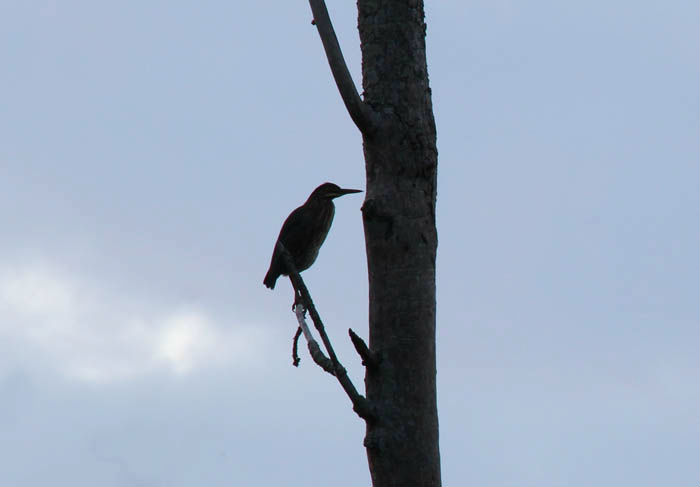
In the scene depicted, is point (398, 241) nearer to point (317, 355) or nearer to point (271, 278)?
point (317, 355)

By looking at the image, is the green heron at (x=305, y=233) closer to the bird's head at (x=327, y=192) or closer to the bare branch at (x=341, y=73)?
the bird's head at (x=327, y=192)

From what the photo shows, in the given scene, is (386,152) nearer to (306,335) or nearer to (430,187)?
(430,187)

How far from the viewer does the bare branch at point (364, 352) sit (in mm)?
4723

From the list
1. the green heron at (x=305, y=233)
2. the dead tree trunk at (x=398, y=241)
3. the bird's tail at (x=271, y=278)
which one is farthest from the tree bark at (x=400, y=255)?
the bird's tail at (x=271, y=278)

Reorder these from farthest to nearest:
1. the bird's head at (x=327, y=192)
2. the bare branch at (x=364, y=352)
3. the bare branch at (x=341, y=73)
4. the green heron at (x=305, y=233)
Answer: the bird's head at (x=327, y=192) < the green heron at (x=305, y=233) < the bare branch at (x=341, y=73) < the bare branch at (x=364, y=352)

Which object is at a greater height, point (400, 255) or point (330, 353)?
point (400, 255)

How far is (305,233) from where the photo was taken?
9.77 metres

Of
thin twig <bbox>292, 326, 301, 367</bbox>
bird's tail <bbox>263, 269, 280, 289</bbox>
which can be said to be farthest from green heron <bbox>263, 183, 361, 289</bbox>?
thin twig <bbox>292, 326, 301, 367</bbox>

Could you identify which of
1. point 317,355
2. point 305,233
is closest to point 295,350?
point 317,355

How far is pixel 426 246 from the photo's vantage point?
4.99 meters

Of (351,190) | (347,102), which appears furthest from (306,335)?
(351,190)

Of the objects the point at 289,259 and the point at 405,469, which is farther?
the point at 289,259

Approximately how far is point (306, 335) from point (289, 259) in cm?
37

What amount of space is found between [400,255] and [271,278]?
4999 mm
